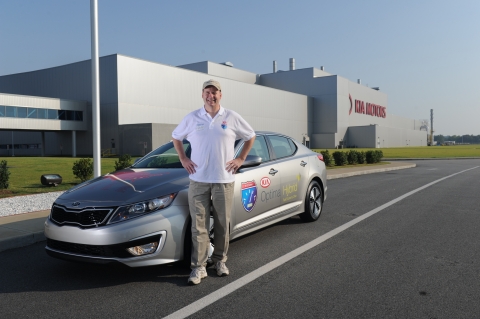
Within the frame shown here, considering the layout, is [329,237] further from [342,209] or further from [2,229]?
[2,229]

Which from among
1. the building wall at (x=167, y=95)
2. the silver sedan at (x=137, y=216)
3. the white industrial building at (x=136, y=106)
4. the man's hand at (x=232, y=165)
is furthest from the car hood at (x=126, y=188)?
the white industrial building at (x=136, y=106)

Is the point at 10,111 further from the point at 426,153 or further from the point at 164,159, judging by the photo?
the point at 426,153

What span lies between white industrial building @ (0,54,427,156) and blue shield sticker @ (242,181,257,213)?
39.6 metres

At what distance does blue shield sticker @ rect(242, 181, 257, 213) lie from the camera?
5445mm

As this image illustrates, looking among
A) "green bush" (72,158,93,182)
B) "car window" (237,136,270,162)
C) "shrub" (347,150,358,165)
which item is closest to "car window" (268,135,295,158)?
"car window" (237,136,270,162)

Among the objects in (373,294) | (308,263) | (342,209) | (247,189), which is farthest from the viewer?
(342,209)

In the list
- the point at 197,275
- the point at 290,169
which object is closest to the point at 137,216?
the point at 197,275

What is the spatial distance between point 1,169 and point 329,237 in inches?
378

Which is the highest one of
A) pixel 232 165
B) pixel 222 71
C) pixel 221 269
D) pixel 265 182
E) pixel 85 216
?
pixel 222 71

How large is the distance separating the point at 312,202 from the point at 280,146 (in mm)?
1351

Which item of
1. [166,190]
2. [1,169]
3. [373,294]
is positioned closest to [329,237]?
[373,294]

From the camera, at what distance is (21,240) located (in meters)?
6.30

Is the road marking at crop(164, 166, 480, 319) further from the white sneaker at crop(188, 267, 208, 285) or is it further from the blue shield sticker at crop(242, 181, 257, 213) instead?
the blue shield sticker at crop(242, 181, 257, 213)

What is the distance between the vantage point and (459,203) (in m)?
10.0
